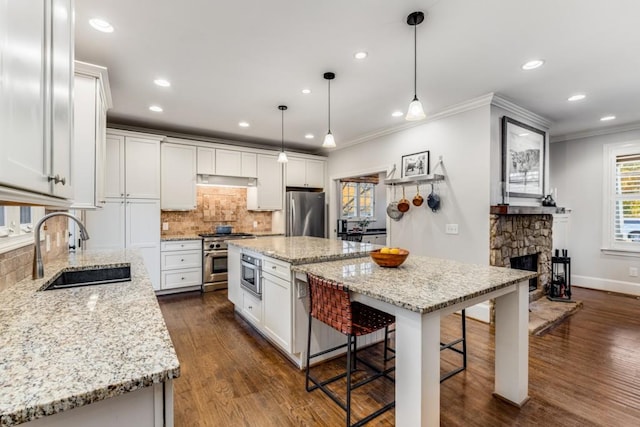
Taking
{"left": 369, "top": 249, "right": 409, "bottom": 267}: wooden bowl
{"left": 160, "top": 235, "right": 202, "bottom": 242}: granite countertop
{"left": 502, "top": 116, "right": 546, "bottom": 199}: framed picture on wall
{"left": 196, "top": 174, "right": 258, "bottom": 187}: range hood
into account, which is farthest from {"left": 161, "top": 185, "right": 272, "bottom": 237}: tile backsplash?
{"left": 502, "top": 116, "right": 546, "bottom": 199}: framed picture on wall

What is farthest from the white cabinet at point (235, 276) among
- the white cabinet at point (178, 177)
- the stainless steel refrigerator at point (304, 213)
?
the stainless steel refrigerator at point (304, 213)

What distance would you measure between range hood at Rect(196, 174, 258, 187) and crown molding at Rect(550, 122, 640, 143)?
542 cm

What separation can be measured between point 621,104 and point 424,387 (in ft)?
14.6

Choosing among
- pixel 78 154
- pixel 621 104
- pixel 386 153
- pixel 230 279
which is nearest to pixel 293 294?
pixel 230 279

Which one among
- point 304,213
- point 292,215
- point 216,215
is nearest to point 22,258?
point 216,215

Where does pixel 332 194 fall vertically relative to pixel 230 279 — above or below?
above

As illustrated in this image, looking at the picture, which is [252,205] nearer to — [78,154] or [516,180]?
[78,154]

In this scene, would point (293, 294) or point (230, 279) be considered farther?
point (230, 279)

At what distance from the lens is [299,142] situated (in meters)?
5.73

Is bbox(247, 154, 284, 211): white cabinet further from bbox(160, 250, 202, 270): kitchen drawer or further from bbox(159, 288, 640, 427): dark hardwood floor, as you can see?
bbox(159, 288, 640, 427): dark hardwood floor

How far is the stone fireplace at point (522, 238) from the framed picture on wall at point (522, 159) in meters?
0.32

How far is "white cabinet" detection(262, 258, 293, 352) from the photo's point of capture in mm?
2461

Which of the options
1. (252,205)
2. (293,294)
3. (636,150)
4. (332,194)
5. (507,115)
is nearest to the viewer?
(293,294)

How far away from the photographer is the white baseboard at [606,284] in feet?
15.0
